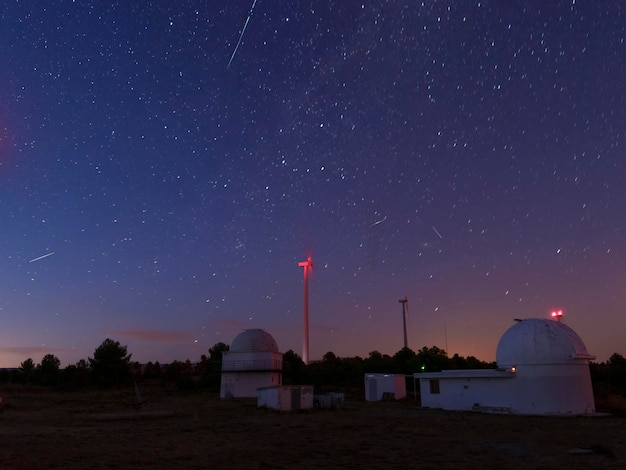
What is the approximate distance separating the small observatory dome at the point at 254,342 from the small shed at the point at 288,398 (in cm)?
1846

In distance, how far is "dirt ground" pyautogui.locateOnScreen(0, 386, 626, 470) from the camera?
14391 mm

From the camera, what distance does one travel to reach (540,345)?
30844mm

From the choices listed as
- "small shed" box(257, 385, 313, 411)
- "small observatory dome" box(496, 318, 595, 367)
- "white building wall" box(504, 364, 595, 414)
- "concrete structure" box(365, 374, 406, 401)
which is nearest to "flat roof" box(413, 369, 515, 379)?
"white building wall" box(504, 364, 595, 414)

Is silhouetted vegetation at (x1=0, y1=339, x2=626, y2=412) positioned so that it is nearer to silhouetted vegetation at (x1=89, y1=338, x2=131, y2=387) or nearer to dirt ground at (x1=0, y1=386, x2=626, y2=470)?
silhouetted vegetation at (x1=89, y1=338, x2=131, y2=387)

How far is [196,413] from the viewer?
3153 centimetres

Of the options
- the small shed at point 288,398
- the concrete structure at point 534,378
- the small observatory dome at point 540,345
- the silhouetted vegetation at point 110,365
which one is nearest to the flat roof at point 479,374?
the concrete structure at point 534,378

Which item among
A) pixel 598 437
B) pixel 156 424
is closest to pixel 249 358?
pixel 156 424

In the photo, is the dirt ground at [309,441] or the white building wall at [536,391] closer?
the dirt ground at [309,441]

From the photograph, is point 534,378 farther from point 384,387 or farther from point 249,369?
point 249,369

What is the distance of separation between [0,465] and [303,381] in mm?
48237

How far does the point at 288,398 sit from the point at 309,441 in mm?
13909

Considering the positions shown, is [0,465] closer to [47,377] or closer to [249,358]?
[249,358]

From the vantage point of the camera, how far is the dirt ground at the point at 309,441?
47.2 feet

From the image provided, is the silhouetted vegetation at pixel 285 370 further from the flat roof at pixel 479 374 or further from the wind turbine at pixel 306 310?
the flat roof at pixel 479 374
